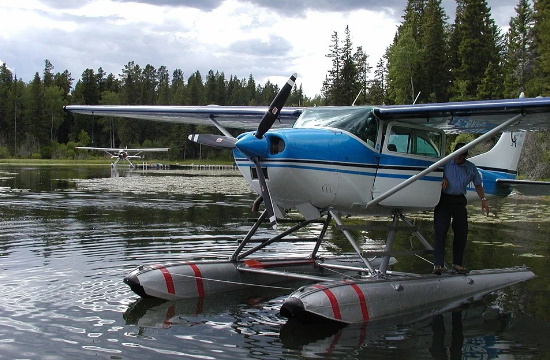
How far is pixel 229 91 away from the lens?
14812 centimetres

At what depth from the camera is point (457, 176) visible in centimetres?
852

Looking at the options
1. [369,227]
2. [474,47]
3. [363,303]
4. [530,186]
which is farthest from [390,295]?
[474,47]

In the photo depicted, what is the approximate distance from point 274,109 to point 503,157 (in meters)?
5.05

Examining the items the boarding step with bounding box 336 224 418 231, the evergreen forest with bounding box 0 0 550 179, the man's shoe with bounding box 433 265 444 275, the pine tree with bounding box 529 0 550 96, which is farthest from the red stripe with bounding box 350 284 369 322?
the pine tree with bounding box 529 0 550 96

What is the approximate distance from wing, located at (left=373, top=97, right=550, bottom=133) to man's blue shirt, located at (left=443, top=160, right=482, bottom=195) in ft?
2.10

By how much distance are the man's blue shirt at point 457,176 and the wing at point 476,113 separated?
2.10ft

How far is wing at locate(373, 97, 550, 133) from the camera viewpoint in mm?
7750

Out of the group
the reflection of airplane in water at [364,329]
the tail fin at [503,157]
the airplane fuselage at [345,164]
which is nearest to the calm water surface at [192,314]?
the reflection of airplane in water at [364,329]

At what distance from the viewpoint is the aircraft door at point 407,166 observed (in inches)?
325

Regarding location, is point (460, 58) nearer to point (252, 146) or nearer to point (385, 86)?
point (385, 86)

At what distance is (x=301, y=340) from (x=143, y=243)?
6.35 metres

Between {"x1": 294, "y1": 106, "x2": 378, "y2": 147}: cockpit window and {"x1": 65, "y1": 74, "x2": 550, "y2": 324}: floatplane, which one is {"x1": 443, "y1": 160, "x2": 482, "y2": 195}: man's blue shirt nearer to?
{"x1": 65, "y1": 74, "x2": 550, "y2": 324}: floatplane

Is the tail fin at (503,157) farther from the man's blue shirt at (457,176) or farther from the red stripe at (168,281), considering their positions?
the red stripe at (168,281)

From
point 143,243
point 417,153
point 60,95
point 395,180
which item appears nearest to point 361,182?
point 395,180
